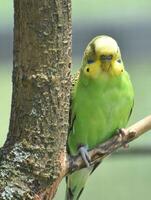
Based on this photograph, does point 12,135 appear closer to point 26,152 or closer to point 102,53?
point 26,152

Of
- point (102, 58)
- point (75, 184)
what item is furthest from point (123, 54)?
point (102, 58)

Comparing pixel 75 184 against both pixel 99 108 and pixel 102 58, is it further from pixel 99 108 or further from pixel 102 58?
pixel 102 58

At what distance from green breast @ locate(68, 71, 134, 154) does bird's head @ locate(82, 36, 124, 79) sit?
0.02m

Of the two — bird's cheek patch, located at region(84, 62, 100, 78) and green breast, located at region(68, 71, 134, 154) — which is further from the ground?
bird's cheek patch, located at region(84, 62, 100, 78)

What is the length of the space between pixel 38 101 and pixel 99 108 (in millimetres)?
310

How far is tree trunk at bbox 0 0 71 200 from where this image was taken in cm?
81

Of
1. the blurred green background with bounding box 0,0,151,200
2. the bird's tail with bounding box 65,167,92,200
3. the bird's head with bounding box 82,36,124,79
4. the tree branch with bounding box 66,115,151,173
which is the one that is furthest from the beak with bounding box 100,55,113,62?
the blurred green background with bounding box 0,0,151,200

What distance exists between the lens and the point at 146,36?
1702mm

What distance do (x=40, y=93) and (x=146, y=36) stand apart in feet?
3.01

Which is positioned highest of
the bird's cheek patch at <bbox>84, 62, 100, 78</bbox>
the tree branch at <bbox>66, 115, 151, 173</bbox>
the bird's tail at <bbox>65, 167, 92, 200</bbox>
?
the bird's cheek patch at <bbox>84, 62, 100, 78</bbox>

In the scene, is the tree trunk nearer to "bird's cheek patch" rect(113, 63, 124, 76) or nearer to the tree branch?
the tree branch

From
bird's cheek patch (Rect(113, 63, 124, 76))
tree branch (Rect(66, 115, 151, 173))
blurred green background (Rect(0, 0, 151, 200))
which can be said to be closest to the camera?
tree branch (Rect(66, 115, 151, 173))

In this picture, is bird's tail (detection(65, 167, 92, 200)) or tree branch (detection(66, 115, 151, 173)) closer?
tree branch (detection(66, 115, 151, 173))

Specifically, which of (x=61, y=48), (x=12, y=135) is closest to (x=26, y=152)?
(x=12, y=135)
